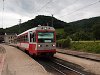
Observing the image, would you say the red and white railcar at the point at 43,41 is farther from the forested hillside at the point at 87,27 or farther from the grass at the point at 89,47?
the forested hillside at the point at 87,27

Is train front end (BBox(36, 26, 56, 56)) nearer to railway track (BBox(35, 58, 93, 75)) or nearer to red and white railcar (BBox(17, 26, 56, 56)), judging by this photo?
red and white railcar (BBox(17, 26, 56, 56))

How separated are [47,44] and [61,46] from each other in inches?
810

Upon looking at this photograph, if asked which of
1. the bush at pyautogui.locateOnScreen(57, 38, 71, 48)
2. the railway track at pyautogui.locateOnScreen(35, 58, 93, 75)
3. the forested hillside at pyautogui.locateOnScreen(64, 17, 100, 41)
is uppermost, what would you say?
the forested hillside at pyautogui.locateOnScreen(64, 17, 100, 41)

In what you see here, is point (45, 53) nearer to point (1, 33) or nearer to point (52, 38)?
point (52, 38)

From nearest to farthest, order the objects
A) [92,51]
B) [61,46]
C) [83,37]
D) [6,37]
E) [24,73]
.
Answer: [24,73] → [92,51] → [61,46] → [83,37] → [6,37]

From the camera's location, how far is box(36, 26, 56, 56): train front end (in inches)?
921

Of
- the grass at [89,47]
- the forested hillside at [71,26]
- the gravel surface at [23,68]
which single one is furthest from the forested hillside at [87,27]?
the gravel surface at [23,68]

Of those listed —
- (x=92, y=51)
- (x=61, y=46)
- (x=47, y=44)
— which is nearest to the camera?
(x=47, y=44)

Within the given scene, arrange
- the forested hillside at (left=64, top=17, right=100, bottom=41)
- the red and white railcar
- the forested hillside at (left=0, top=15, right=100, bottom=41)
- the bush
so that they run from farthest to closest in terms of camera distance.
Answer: the forested hillside at (left=64, top=17, right=100, bottom=41) → the forested hillside at (left=0, top=15, right=100, bottom=41) → the bush → the red and white railcar

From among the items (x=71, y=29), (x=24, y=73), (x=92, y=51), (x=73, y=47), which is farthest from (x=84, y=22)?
(x=24, y=73)

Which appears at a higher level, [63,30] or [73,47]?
[63,30]

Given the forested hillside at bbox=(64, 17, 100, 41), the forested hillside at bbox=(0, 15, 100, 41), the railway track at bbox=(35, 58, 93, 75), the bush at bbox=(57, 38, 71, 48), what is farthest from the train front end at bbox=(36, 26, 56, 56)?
the forested hillside at bbox=(64, 17, 100, 41)

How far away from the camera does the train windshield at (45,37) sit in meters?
23.6

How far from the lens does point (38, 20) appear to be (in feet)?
200
